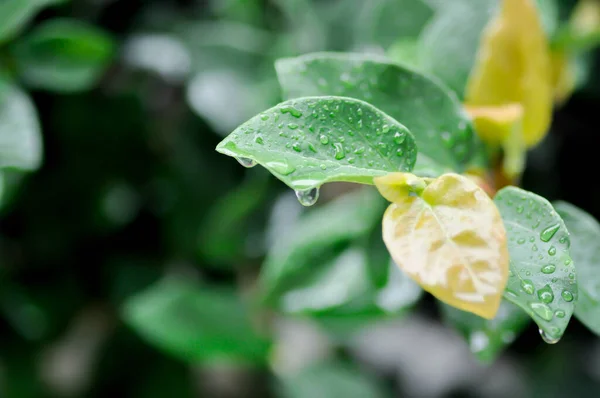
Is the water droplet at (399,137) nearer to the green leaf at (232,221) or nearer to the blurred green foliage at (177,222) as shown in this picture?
the blurred green foliage at (177,222)

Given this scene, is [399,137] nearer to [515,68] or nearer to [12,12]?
[515,68]

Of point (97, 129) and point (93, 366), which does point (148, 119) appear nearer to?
point (97, 129)

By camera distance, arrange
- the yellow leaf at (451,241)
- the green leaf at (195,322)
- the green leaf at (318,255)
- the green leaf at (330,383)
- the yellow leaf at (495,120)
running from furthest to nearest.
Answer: the green leaf at (330,383) → the green leaf at (195,322) → the green leaf at (318,255) → the yellow leaf at (495,120) → the yellow leaf at (451,241)

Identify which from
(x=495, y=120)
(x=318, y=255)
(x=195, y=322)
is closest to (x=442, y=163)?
(x=495, y=120)

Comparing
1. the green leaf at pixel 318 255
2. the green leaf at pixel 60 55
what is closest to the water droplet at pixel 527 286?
the green leaf at pixel 318 255

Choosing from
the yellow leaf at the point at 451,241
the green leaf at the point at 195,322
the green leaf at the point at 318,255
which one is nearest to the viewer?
the yellow leaf at the point at 451,241

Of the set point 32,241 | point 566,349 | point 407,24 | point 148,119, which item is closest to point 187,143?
point 148,119
